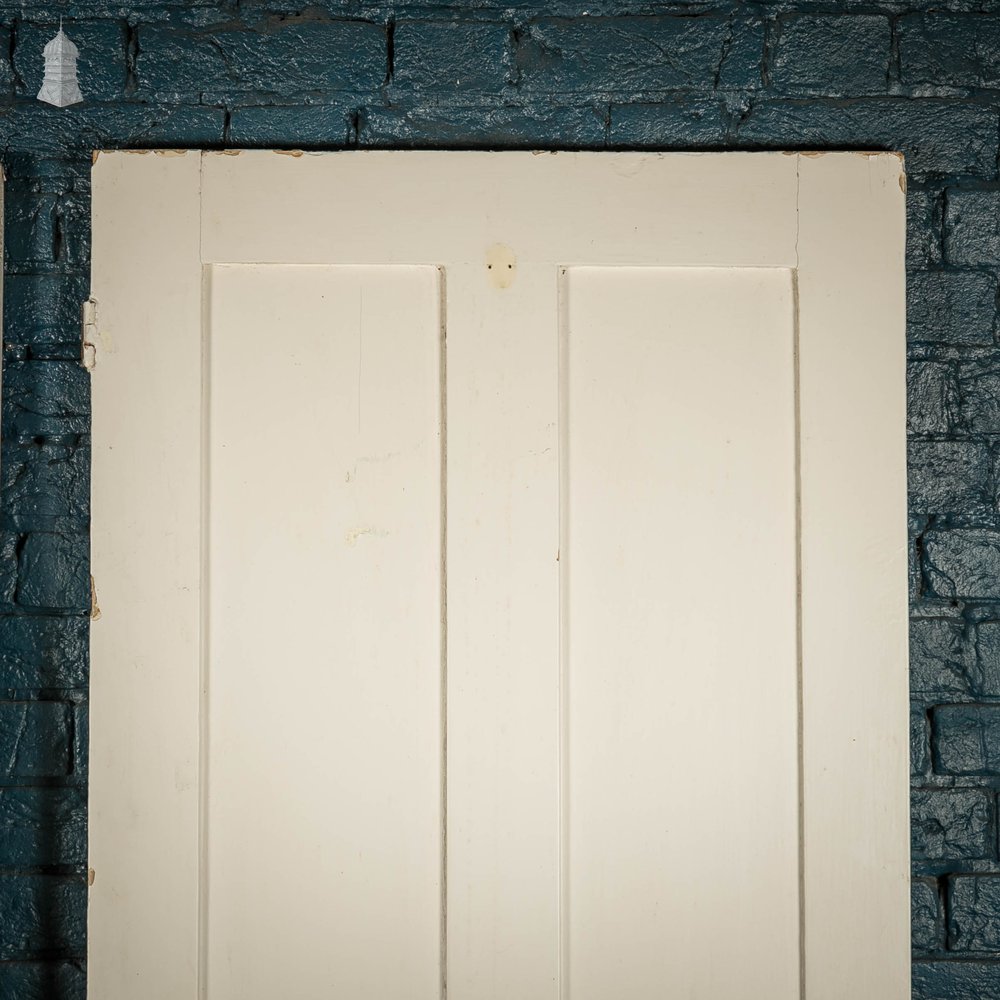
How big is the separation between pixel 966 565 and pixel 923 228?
49 cm

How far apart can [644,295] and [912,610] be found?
60 cm

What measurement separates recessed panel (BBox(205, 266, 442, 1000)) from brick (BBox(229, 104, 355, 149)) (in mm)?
200

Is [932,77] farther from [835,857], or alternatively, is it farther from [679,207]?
[835,857]

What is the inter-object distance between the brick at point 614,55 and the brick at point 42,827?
1222 mm

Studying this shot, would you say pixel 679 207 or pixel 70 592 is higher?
pixel 679 207

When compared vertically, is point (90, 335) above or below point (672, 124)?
below

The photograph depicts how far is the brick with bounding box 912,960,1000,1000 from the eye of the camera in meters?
1.31

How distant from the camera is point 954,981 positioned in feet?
4.29

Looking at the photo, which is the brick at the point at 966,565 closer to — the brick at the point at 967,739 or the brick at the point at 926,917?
the brick at the point at 967,739

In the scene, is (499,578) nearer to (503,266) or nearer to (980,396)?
(503,266)

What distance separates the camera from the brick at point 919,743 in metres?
1.32

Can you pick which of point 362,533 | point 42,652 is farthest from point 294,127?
point 42,652

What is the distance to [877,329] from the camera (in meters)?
1.27

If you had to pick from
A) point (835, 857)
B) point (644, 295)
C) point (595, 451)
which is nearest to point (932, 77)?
point (644, 295)
